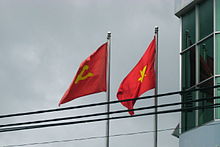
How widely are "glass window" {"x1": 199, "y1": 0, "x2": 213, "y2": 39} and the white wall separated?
2.79 metres

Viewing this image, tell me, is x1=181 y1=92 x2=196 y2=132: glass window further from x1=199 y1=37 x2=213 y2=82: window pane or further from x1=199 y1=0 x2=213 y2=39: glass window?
x1=199 y1=0 x2=213 y2=39: glass window

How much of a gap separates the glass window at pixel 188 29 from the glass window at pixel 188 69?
0.25m

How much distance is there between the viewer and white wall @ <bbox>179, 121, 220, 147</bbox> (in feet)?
76.4

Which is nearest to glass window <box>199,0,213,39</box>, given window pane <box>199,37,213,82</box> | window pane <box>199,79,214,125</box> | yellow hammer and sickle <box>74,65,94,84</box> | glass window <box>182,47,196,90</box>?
window pane <box>199,37,213,82</box>

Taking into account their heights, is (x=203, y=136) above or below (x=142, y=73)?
below

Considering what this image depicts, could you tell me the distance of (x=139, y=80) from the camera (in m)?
26.1

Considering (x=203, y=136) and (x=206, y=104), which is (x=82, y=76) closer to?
(x=206, y=104)

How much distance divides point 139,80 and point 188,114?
186 cm

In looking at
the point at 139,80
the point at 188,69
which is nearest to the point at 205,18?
the point at 188,69

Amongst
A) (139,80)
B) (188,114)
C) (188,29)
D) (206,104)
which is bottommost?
(188,114)

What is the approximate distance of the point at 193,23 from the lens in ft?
84.2

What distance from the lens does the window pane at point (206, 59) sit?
968 inches

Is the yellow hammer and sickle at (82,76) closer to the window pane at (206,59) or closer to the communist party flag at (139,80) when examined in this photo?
the communist party flag at (139,80)

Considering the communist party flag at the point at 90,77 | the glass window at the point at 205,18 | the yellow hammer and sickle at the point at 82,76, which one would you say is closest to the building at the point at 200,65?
the glass window at the point at 205,18
